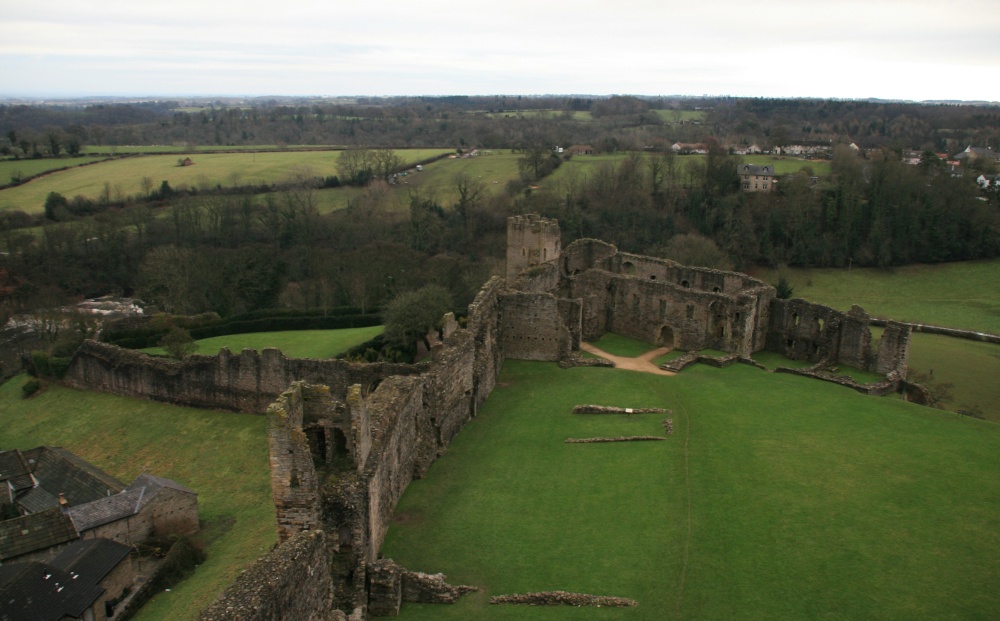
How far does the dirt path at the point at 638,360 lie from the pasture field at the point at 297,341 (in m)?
12.3

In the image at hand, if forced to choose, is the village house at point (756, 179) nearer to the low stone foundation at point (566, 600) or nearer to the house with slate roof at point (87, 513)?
the house with slate roof at point (87, 513)

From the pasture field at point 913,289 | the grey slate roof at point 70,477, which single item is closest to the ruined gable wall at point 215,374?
the grey slate roof at point 70,477

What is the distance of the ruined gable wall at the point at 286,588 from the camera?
1056 cm

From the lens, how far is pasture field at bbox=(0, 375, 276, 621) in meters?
18.9

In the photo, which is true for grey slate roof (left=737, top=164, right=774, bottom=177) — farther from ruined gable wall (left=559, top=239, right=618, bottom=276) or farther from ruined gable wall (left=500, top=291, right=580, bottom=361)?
ruined gable wall (left=500, top=291, right=580, bottom=361)

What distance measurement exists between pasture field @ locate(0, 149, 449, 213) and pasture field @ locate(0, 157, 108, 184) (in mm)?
1886

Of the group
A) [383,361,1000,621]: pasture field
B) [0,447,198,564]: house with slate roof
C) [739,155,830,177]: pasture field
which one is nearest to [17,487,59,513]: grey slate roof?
[0,447,198,564]: house with slate roof

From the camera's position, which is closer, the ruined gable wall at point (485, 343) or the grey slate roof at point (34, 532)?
the grey slate roof at point (34, 532)

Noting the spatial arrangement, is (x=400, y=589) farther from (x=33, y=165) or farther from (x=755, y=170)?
(x=33, y=165)

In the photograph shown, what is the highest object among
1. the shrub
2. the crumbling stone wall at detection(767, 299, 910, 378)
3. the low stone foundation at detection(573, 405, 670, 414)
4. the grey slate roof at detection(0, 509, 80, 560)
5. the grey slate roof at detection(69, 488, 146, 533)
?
the crumbling stone wall at detection(767, 299, 910, 378)

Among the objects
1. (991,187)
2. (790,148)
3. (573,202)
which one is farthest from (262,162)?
(991,187)

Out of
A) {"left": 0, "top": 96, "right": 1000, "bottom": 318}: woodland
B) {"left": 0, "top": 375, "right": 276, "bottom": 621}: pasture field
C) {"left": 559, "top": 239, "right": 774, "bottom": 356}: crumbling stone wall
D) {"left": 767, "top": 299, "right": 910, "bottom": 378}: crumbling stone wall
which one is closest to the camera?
{"left": 0, "top": 375, "right": 276, "bottom": 621}: pasture field

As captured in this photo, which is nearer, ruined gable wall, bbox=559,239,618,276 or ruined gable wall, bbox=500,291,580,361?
ruined gable wall, bbox=500,291,580,361

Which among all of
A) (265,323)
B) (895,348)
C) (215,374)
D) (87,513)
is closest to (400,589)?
(87,513)
